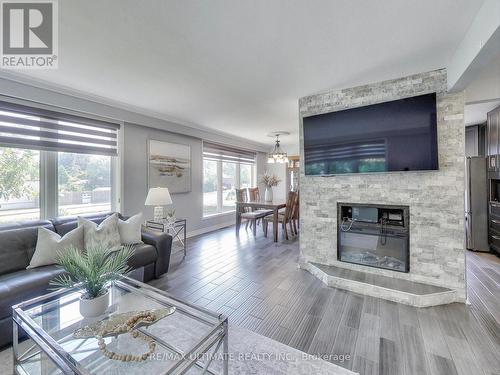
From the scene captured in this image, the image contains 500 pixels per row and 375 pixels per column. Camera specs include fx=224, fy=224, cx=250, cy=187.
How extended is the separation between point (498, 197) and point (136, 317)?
213 inches

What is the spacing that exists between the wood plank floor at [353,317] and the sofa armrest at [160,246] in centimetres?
13

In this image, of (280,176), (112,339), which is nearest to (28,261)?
(112,339)

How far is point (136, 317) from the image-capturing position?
56.6 inches

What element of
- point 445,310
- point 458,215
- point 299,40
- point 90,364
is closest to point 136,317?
point 90,364

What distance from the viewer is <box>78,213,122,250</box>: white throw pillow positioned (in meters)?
2.52

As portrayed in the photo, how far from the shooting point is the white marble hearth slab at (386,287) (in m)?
2.29

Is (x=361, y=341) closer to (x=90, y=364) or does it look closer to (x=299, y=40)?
(x=90, y=364)

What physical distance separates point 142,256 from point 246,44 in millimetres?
2545

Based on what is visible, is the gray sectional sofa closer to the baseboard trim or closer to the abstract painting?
the abstract painting

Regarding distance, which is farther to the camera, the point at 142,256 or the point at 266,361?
the point at 142,256

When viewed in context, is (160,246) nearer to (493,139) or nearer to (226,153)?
(226,153)

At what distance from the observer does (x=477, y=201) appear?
380 cm

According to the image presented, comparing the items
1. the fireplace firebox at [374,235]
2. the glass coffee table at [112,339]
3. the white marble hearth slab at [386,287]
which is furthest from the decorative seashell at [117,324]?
the fireplace firebox at [374,235]

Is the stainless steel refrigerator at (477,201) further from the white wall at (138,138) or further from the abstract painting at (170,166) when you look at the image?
the abstract painting at (170,166)
